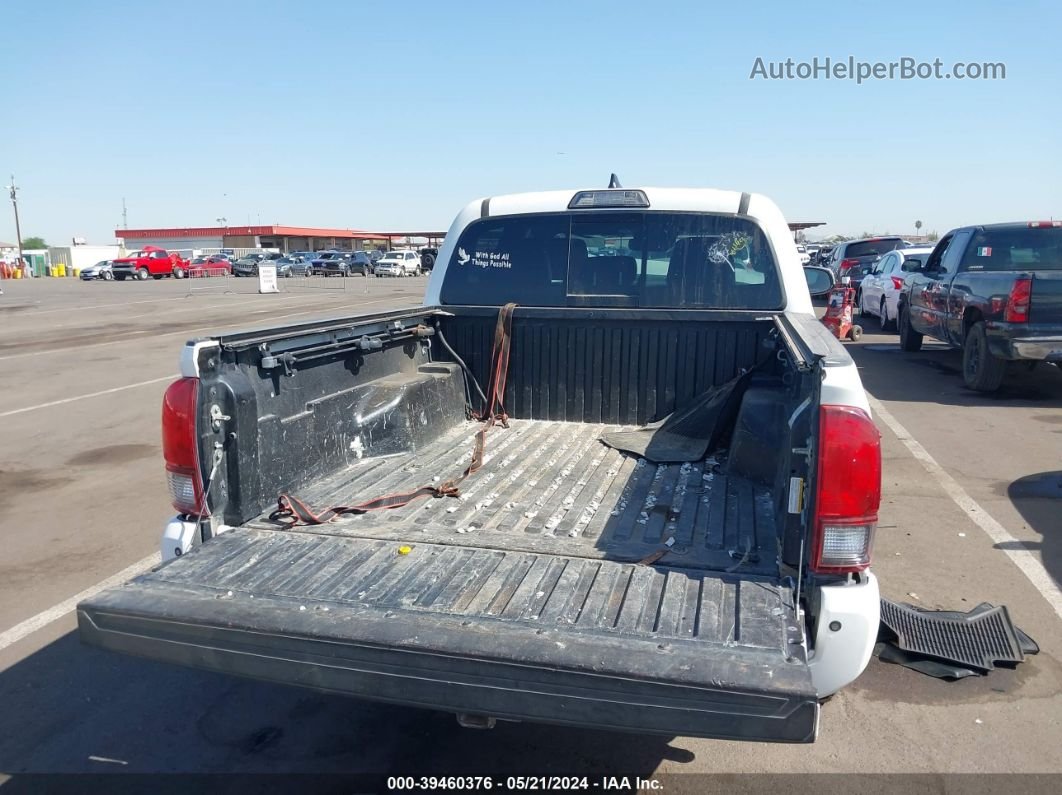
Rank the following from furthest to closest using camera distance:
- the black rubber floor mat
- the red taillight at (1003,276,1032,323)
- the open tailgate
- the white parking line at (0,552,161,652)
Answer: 1. the red taillight at (1003,276,1032,323)
2. the white parking line at (0,552,161,652)
3. the black rubber floor mat
4. the open tailgate

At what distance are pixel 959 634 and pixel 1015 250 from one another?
8.65 metres

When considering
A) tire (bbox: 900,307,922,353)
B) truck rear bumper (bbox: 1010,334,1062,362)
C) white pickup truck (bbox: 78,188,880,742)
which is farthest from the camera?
tire (bbox: 900,307,922,353)

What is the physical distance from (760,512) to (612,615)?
46.1 inches

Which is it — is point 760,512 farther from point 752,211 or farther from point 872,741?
point 752,211

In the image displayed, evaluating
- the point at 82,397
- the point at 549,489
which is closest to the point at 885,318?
the point at 82,397

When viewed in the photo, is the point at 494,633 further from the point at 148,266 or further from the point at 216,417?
the point at 148,266

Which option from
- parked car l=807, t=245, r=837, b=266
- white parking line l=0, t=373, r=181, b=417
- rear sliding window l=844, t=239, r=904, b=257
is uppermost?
rear sliding window l=844, t=239, r=904, b=257

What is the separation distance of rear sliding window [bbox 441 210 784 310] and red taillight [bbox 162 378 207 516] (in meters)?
2.46

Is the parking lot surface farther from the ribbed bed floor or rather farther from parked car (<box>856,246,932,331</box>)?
parked car (<box>856,246,932,331</box>)

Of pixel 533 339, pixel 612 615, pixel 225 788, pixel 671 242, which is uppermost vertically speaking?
pixel 671 242

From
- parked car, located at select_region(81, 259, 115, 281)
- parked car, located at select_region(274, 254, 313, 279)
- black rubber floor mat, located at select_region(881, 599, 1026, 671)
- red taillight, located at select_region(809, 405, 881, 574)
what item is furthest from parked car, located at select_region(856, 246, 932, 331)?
parked car, located at select_region(81, 259, 115, 281)

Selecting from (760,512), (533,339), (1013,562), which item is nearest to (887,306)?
(1013,562)

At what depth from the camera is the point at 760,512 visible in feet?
11.5

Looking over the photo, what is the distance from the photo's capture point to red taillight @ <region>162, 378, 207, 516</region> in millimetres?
3137
